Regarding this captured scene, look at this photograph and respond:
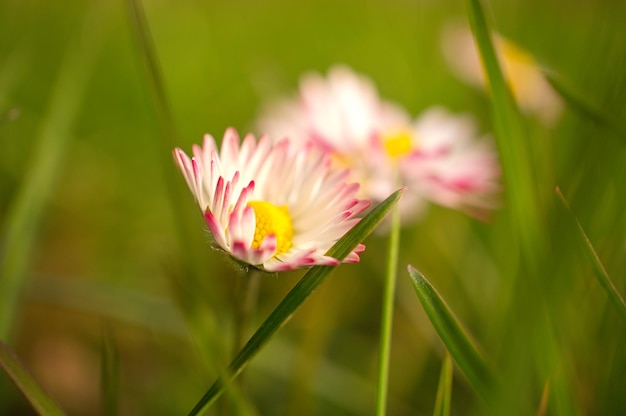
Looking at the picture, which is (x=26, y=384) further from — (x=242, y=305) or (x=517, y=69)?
(x=517, y=69)

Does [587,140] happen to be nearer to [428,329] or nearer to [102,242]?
[428,329]

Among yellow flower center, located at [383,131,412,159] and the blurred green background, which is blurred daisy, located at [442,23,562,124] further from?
yellow flower center, located at [383,131,412,159]

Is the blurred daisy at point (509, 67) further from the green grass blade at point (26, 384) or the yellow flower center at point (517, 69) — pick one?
the green grass blade at point (26, 384)

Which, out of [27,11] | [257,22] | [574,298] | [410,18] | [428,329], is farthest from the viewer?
[410,18]

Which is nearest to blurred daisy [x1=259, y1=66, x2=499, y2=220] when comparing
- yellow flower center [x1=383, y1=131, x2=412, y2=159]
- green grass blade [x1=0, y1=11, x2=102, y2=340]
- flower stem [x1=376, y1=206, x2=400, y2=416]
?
yellow flower center [x1=383, y1=131, x2=412, y2=159]

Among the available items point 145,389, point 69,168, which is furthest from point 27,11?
point 145,389

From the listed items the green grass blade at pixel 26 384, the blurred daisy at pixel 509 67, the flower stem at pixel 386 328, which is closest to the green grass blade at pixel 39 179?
the green grass blade at pixel 26 384

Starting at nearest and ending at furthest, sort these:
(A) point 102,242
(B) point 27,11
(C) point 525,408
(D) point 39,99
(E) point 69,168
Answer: (C) point 525,408 → (A) point 102,242 → (E) point 69,168 → (D) point 39,99 → (B) point 27,11
